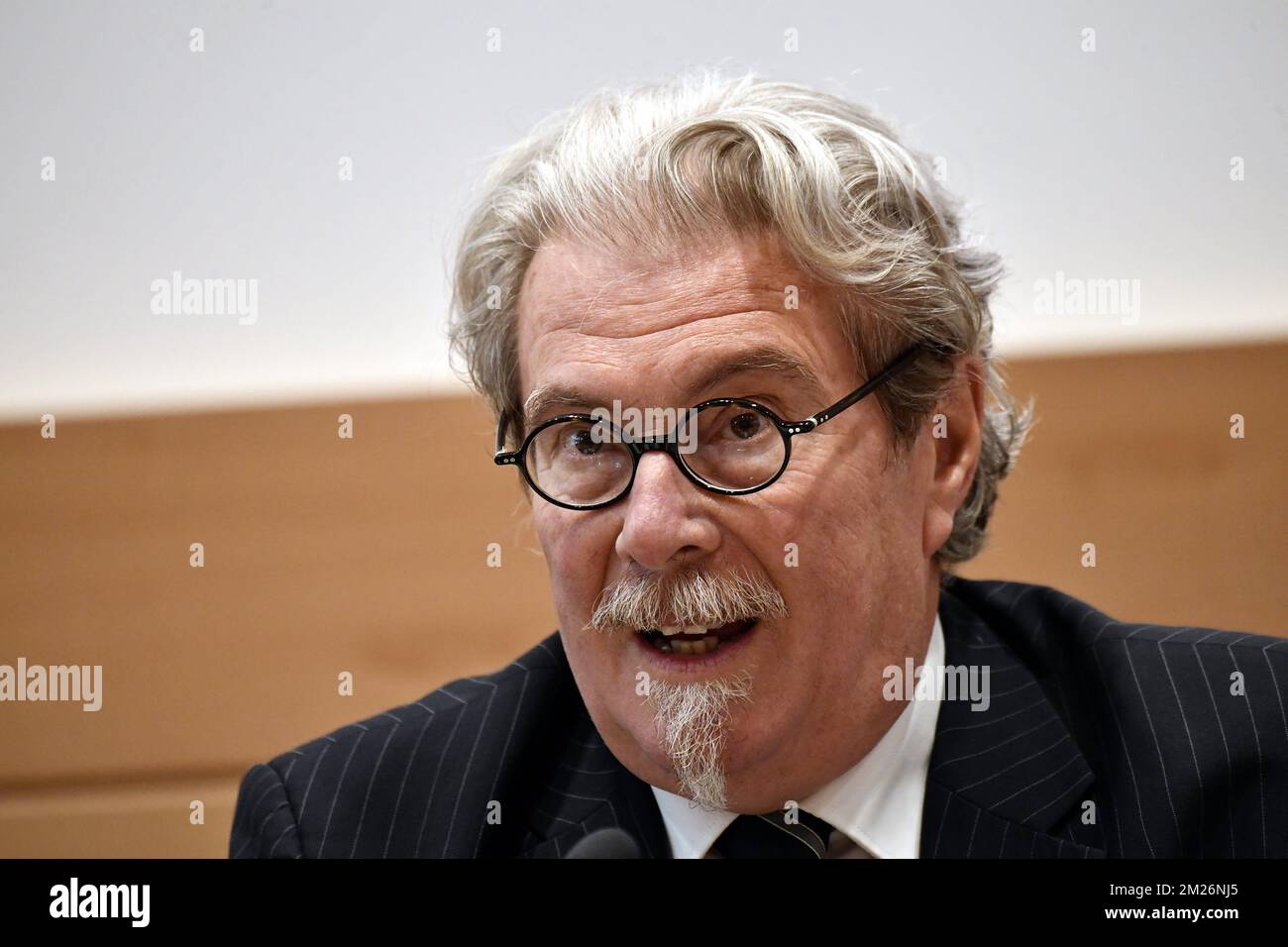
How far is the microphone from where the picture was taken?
0.97 m

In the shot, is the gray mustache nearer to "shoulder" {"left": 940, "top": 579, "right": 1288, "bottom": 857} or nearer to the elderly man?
the elderly man

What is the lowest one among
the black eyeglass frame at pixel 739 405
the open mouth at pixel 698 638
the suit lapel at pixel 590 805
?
the suit lapel at pixel 590 805

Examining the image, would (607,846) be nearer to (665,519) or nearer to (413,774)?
(665,519)

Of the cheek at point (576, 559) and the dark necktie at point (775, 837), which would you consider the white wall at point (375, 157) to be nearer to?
the cheek at point (576, 559)

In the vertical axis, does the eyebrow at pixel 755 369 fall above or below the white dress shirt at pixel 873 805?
above

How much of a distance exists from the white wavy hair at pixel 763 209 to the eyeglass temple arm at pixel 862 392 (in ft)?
0.03

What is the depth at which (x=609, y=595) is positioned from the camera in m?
1.21

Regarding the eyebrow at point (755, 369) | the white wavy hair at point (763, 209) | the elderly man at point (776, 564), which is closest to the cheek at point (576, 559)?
the elderly man at point (776, 564)

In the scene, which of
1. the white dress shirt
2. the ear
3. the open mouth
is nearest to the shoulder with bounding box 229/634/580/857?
the white dress shirt

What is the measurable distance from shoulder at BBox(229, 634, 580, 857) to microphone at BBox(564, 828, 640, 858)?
43 cm

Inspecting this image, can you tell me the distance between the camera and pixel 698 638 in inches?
48.1

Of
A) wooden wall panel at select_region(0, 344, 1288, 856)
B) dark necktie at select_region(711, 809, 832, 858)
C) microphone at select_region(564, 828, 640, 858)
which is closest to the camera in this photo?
microphone at select_region(564, 828, 640, 858)

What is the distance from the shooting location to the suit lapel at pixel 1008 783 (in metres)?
1.23
